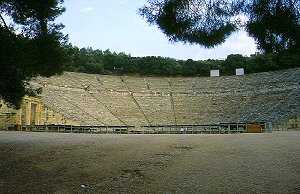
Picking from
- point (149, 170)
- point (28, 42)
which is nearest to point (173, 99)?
point (28, 42)

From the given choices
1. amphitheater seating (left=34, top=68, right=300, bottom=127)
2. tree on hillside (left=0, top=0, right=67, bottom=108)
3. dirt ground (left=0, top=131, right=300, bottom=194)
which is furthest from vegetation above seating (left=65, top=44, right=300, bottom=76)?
dirt ground (left=0, top=131, right=300, bottom=194)

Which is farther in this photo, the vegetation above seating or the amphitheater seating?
the vegetation above seating

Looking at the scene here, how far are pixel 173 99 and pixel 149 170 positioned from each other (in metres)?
35.6

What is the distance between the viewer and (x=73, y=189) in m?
4.50

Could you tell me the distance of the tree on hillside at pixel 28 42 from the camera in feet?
23.3

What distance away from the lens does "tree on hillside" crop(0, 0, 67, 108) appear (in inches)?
280

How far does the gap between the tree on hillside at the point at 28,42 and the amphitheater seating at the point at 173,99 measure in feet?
77.3

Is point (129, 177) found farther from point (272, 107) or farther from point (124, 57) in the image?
point (124, 57)

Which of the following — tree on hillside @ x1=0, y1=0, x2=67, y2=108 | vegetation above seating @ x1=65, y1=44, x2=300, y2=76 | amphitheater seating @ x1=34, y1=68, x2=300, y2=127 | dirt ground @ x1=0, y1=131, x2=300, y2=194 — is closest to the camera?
dirt ground @ x1=0, y1=131, x2=300, y2=194

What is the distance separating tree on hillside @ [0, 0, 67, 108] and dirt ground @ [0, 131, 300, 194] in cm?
213

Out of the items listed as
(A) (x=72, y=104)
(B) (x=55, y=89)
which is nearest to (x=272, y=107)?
(A) (x=72, y=104)

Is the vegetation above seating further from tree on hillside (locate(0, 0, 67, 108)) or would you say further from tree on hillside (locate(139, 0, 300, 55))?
tree on hillside (locate(139, 0, 300, 55))

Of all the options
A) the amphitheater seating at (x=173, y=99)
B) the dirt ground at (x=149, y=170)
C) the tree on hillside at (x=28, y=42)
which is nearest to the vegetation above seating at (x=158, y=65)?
the amphitheater seating at (x=173, y=99)

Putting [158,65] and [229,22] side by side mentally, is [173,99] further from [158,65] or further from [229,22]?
[229,22]
